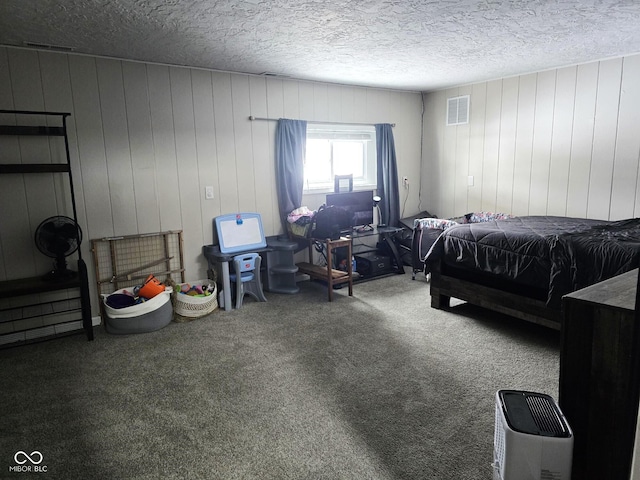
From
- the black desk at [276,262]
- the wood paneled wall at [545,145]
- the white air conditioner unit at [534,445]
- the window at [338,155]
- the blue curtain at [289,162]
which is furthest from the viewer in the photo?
the window at [338,155]

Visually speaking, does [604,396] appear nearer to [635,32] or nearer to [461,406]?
[461,406]

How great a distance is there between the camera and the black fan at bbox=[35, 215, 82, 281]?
348 centimetres

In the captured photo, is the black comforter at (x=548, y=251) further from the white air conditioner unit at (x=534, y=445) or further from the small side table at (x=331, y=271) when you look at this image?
the white air conditioner unit at (x=534, y=445)

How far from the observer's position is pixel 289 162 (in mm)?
4938

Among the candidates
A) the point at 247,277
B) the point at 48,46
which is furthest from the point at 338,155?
the point at 48,46

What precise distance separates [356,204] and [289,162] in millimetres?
980

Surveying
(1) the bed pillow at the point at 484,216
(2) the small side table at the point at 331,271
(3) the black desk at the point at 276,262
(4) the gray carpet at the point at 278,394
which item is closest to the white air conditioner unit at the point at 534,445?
(4) the gray carpet at the point at 278,394

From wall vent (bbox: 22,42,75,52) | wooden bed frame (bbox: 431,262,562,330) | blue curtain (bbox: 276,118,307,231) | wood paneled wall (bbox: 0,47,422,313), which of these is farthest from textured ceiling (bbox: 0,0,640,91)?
wooden bed frame (bbox: 431,262,562,330)

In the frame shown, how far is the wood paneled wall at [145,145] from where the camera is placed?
357cm

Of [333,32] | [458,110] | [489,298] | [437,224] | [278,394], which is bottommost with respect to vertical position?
[278,394]

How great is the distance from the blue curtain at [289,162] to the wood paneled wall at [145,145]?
0.29 ft

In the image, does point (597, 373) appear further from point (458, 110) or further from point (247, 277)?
point (458, 110)

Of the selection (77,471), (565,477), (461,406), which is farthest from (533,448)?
(77,471)

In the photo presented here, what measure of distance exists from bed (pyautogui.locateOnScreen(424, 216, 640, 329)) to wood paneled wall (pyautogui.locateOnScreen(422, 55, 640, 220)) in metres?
0.58
